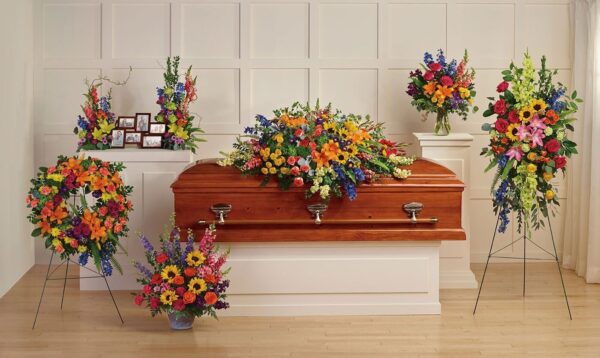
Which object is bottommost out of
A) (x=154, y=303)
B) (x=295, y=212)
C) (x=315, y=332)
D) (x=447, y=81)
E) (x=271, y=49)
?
(x=315, y=332)

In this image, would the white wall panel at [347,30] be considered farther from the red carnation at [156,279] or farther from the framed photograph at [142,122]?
the red carnation at [156,279]

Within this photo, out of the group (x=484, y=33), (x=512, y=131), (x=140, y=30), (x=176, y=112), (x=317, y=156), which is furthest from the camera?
(x=484, y=33)

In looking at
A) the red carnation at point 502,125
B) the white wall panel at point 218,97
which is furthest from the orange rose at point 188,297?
the white wall panel at point 218,97

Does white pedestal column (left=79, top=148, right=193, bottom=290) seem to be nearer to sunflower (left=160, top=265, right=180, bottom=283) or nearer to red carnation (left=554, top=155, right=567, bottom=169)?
sunflower (left=160, top=265, right=180, bottom=283)

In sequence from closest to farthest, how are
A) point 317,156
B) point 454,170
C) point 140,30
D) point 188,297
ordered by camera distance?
1. point 188,297
2. point 317,156
3. point 454,170
4. point 140,30

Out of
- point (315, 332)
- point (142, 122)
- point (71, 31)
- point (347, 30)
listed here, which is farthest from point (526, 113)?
point (71, 31)

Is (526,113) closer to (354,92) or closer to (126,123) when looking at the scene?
(354,92)

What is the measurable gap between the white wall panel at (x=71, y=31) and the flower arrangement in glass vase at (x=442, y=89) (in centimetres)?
239

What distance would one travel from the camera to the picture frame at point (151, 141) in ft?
22.4

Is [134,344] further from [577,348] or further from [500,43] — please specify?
[500,43]

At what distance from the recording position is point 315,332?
5672 millimetres

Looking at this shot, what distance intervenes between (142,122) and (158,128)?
161 millimetres

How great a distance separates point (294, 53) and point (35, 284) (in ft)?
8.25

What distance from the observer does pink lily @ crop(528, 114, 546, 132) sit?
5.88 meters
